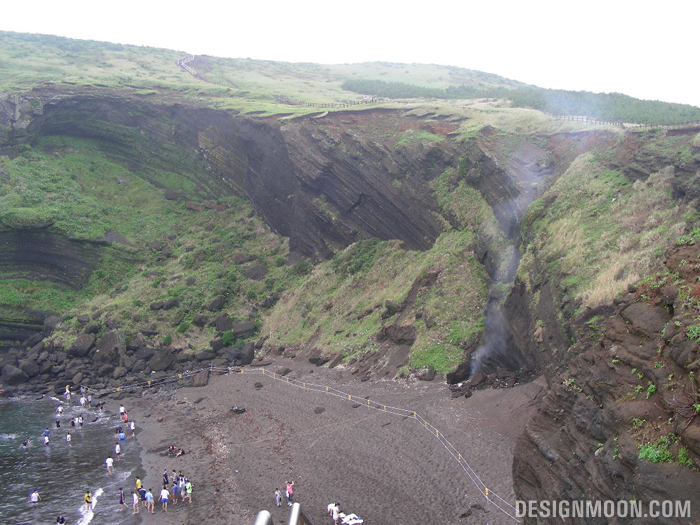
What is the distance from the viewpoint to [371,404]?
27938 millimetres

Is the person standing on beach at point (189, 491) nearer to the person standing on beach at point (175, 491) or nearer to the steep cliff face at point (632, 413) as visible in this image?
the person standing on beach at point (175, 491)

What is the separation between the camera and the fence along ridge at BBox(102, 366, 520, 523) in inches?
745

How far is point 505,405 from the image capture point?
23422 mm

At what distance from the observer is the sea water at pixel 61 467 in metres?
23.8

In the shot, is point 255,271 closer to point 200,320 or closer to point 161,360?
point 200,320

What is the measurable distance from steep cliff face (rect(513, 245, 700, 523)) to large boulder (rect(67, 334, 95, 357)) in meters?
40.5

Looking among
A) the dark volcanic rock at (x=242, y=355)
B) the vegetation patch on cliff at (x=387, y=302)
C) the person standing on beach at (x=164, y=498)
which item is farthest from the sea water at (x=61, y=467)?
the vegetation patch on cliff at (x=387, y=302)

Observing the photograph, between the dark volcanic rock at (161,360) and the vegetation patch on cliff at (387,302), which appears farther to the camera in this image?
the dark volcanic rock at (161,360)

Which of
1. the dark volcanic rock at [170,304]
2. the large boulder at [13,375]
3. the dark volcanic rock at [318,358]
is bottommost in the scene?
the large boulder at [13,375]

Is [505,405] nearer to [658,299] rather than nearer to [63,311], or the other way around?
[658,299]

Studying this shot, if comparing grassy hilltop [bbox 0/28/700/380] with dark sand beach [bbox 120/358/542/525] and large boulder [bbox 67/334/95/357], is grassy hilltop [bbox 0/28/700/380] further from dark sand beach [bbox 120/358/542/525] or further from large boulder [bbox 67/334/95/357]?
dark sand beach [bbox 120/358/542/525]

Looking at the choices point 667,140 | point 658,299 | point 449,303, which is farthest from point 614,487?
point 667,140

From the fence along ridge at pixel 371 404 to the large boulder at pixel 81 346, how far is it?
6.30m

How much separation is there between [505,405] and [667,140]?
58.7 feet
